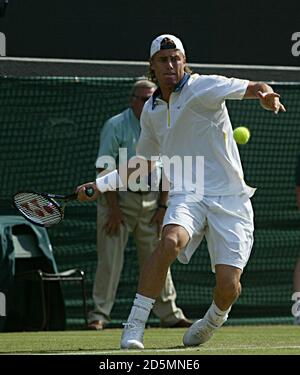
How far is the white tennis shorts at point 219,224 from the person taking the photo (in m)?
7.83

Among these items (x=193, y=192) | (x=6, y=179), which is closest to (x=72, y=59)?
(x=6, y=179)

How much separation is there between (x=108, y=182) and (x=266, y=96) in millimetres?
1323

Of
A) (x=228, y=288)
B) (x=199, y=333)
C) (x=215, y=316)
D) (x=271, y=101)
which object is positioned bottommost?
(x=199, y=333)

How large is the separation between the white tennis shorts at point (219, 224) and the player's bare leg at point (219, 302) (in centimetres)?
6

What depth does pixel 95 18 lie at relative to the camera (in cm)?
1131

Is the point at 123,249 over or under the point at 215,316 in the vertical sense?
under

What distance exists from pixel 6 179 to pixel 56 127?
0.66m

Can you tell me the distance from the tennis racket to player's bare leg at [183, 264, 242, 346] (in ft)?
3.57

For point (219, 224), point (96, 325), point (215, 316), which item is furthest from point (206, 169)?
point (96, 325)

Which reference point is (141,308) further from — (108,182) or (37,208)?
(37,208)

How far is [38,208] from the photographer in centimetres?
823

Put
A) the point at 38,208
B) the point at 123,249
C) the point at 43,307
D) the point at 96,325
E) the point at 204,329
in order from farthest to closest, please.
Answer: the point at 123,249
the point at 96,325
the point at 43,307
the point at 38,208
the point at 204,329

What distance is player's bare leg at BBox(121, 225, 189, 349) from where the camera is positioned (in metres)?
7.57

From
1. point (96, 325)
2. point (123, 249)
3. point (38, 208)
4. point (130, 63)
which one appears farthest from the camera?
point (130, 63)
